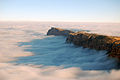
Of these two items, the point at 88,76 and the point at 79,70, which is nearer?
the point at 88,76

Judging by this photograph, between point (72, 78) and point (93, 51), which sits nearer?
point (72, 78)

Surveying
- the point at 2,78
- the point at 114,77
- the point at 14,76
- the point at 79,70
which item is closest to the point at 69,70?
the point at 79,70

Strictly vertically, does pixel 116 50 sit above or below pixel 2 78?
above

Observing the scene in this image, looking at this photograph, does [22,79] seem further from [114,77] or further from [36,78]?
[114,77]

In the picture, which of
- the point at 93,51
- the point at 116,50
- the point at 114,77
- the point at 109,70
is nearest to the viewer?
the point at 114,77

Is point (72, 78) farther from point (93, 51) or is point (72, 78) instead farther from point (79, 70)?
point (93, 51)

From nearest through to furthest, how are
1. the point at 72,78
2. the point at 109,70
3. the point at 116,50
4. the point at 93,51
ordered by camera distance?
the point at 72,78 < the point at 109,70 < the point at 116,50 < the point at 93,51

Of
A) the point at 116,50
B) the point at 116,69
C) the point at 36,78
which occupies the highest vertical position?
the point at 116,50

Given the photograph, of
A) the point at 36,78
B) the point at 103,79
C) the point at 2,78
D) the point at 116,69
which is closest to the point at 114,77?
the point at 103,79

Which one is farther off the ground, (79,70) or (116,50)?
(116,50)
